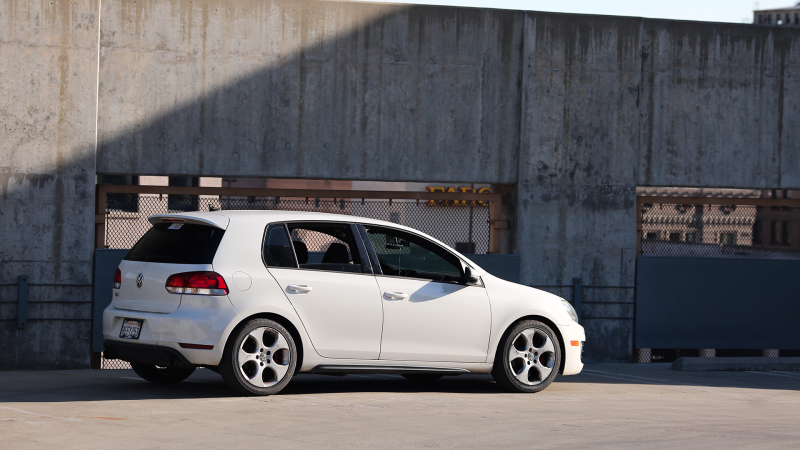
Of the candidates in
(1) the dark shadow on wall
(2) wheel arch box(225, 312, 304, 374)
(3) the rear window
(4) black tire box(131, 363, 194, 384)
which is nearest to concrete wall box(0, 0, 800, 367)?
(1) the dark shadow on wall

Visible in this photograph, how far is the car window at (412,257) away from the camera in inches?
348

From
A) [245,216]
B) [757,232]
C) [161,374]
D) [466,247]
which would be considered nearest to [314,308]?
[245,216]

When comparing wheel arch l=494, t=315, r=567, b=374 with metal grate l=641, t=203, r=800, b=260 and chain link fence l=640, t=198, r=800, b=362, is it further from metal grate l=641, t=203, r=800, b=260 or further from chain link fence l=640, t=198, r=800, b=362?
metal grate l=641, t=203, r=800, b=260

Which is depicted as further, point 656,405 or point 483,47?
point 483,47

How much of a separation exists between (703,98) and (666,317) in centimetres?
303

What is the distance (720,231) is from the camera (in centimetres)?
1393

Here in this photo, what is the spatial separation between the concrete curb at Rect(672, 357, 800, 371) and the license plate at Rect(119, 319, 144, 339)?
7.19m

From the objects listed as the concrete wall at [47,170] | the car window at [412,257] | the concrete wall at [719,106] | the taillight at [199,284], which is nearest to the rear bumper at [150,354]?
the taillight at [199,284]

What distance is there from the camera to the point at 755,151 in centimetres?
1334

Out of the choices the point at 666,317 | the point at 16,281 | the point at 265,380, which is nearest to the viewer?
the point at 265,380

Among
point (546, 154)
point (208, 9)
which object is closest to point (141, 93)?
point (208, 9)

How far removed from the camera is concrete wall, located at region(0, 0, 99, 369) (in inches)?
447

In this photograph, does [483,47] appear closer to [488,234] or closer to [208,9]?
[488,234]

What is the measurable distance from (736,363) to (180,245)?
767 cm
